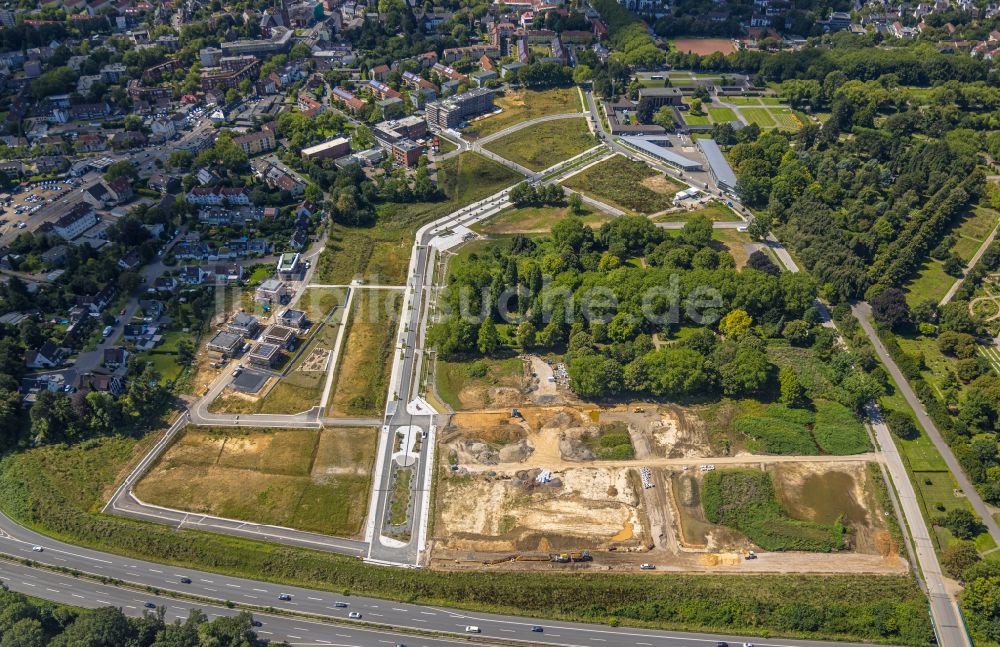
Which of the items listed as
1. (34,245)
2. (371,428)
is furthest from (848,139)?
(34,245)

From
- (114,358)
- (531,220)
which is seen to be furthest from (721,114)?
(114,358)

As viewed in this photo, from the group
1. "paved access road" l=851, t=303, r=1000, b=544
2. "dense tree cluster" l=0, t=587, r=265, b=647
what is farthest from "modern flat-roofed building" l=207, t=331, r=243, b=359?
"paved access road" l=851, t=303, r=1000, b=544

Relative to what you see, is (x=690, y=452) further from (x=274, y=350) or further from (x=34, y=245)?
(x=34, y=245)

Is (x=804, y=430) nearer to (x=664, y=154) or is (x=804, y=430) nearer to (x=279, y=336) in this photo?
(x=279, y=336)

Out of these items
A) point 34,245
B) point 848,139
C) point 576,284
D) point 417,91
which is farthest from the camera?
point 417,91

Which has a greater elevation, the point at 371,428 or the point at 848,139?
the point at 848,139

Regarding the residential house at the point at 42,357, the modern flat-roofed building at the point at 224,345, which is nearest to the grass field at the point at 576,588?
the residential house at the point at 42,357
